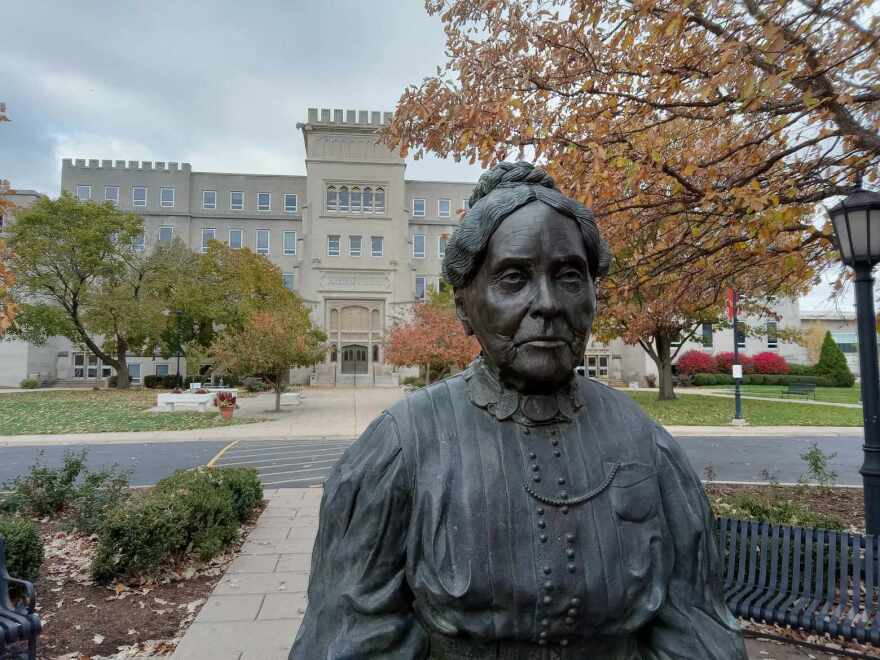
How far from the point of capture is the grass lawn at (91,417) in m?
16.8

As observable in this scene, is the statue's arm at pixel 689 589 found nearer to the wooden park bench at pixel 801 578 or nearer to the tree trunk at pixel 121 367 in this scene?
the wooden park bench at pixel 801 578

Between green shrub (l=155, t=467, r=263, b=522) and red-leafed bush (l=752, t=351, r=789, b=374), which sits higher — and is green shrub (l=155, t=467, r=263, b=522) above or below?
below

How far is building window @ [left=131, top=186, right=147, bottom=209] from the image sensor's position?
46.3 meters

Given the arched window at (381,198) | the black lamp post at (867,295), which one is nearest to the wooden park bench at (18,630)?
the black lamp post at (867,295)

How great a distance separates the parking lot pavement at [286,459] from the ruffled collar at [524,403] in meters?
7.69

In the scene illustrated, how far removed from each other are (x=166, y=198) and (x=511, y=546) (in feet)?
171

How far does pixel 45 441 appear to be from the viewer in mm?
14352

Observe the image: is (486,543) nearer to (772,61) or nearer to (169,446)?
(772,61)

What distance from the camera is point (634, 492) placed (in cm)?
137

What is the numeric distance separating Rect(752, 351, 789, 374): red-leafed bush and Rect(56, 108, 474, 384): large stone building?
24040mm

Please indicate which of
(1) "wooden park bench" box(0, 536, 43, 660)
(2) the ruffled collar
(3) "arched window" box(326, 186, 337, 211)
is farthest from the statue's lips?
(3) "arched window" box(326, 186, 337, 211)

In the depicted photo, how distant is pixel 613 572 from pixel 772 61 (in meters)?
5.12

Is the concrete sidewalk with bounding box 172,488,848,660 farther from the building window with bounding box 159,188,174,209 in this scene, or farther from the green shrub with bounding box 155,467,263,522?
the building window with bounding box 159,188,174,209

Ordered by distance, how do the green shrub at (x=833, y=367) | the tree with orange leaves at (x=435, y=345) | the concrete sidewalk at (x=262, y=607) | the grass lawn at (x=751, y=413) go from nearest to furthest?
the concrete sidewalk at (x=262, y=607), the grass lawn at (x=751, y=413), the tree with orange leaves at (x=435, y=345), the green shrub at (x=833, y=367)
